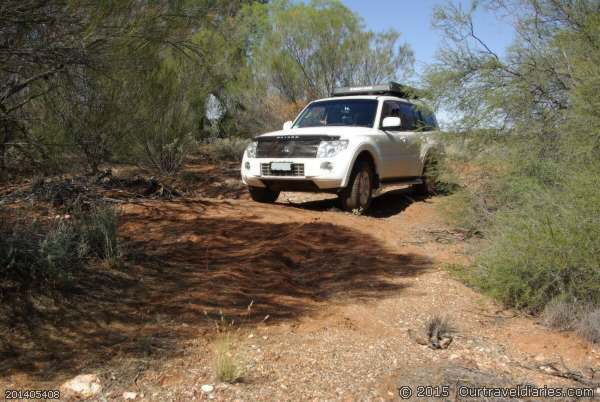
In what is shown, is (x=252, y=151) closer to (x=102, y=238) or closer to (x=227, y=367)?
(x=102, y=238)

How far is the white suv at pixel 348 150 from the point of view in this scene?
27.5 ft

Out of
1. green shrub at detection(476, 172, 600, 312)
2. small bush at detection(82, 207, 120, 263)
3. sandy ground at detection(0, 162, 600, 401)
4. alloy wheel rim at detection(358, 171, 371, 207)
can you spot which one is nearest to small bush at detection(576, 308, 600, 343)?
sandy ground at detection(0, 162, 600, 401)

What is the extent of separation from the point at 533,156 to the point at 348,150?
2538 mm

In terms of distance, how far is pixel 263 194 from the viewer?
9633 millimetres

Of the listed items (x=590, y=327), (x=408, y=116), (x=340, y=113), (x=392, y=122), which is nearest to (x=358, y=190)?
(x=392, y=122)

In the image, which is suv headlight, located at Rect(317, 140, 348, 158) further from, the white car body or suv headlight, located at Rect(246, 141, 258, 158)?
suv headlight, located at Rect(246, 141, 258, 158)

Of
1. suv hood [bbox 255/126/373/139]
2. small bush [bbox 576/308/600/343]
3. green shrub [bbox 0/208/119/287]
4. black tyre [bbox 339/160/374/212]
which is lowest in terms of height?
small bush [bbox 576/308/600/343]

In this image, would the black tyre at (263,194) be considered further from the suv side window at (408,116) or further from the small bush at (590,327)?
the small bush at (590,327)

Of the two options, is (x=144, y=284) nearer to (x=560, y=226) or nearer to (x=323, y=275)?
(x=323, y=275)

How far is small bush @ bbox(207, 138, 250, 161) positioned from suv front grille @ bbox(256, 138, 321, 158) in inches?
312

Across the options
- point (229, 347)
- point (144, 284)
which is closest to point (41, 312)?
point (144, 284)

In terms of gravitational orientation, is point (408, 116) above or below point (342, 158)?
above

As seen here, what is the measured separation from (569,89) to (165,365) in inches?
227

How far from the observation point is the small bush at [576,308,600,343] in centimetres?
426
